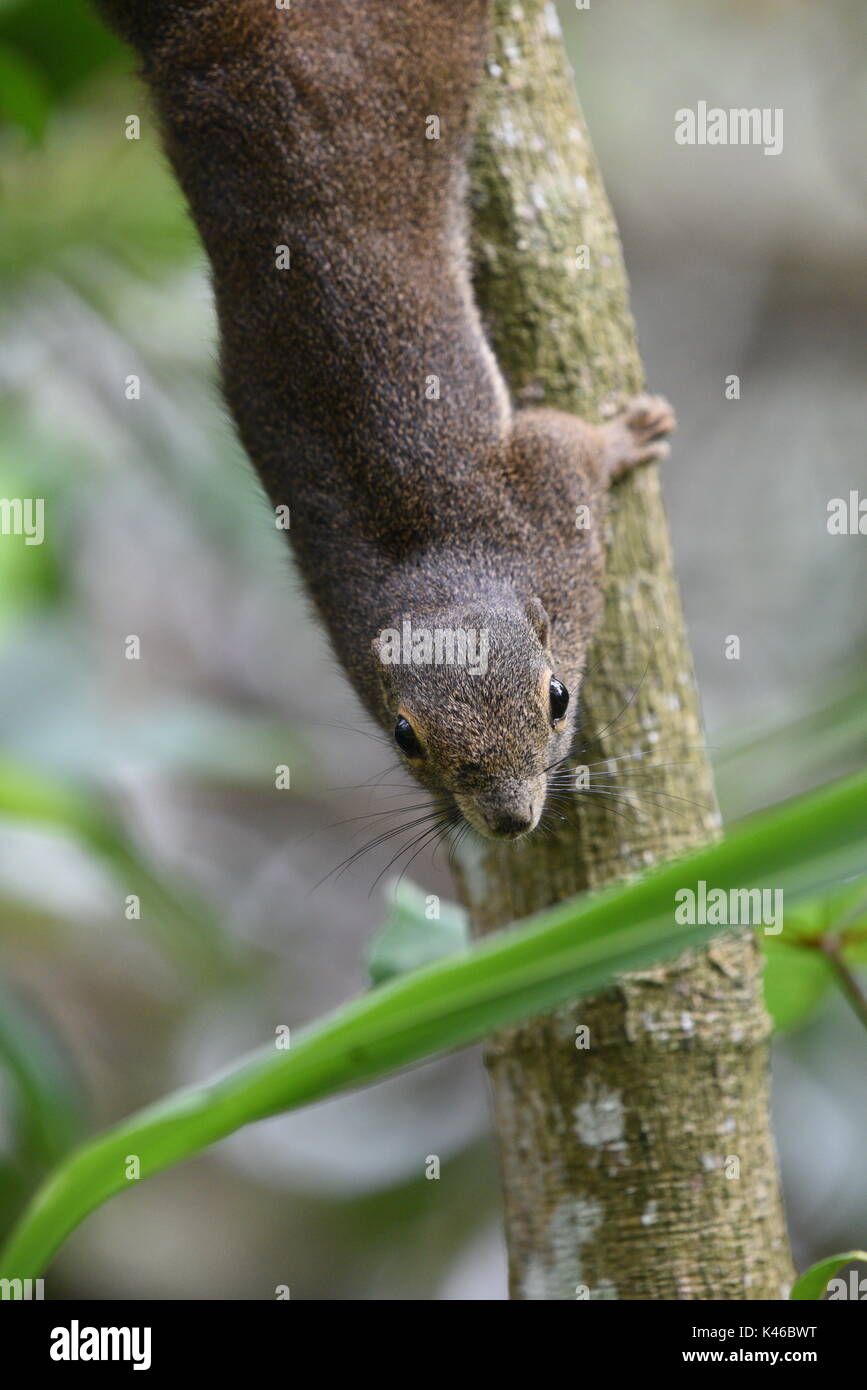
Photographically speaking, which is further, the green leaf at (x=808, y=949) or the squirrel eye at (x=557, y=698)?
the squirrel eye at (x=557, y=698)

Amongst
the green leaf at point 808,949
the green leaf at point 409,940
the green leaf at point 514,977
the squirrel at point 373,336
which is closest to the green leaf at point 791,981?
the green leaf at point 808,949

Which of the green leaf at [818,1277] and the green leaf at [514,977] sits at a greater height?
the green leaf at [514,977]

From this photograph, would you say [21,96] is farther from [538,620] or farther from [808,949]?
[808,949]

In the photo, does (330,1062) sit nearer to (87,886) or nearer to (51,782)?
(51,782)
